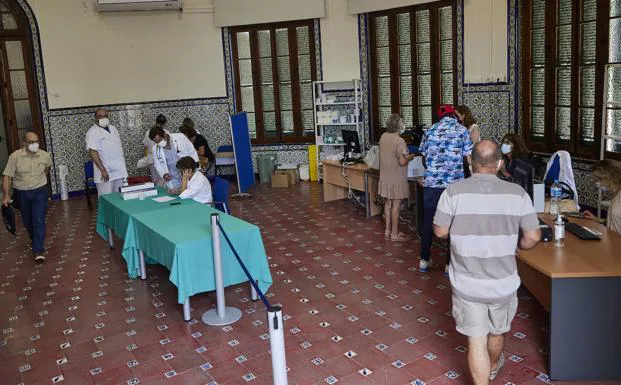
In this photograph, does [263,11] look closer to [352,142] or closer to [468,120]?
[352,142]

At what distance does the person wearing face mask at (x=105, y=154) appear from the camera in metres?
8.77

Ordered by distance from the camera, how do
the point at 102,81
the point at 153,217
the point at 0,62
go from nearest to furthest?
1. the point at 153,217
2. the point at 0,62
3. the point at 102,81

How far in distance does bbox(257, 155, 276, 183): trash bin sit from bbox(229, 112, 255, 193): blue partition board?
1.02 meters

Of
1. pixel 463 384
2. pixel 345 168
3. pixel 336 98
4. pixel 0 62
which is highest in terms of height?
pixel 0 62

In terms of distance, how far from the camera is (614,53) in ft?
25.0

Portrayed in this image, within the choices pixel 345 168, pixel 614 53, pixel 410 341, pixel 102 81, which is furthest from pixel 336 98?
pixel 410 341

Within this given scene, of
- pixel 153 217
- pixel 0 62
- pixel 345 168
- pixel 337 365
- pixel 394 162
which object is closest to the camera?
pixel 337 365

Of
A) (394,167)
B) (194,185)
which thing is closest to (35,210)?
(194,185)

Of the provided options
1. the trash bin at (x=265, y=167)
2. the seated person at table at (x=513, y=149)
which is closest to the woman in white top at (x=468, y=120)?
the seated person at table at (x=513, y=149)

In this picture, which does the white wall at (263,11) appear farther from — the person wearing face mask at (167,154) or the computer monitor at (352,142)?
the person wearing face mask at (167,154)

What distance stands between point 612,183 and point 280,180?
753 centimetres

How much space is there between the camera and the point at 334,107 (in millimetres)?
12312

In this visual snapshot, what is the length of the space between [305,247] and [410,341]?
3.00 meters

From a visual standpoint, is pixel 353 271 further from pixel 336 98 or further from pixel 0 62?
pixel 0 62
